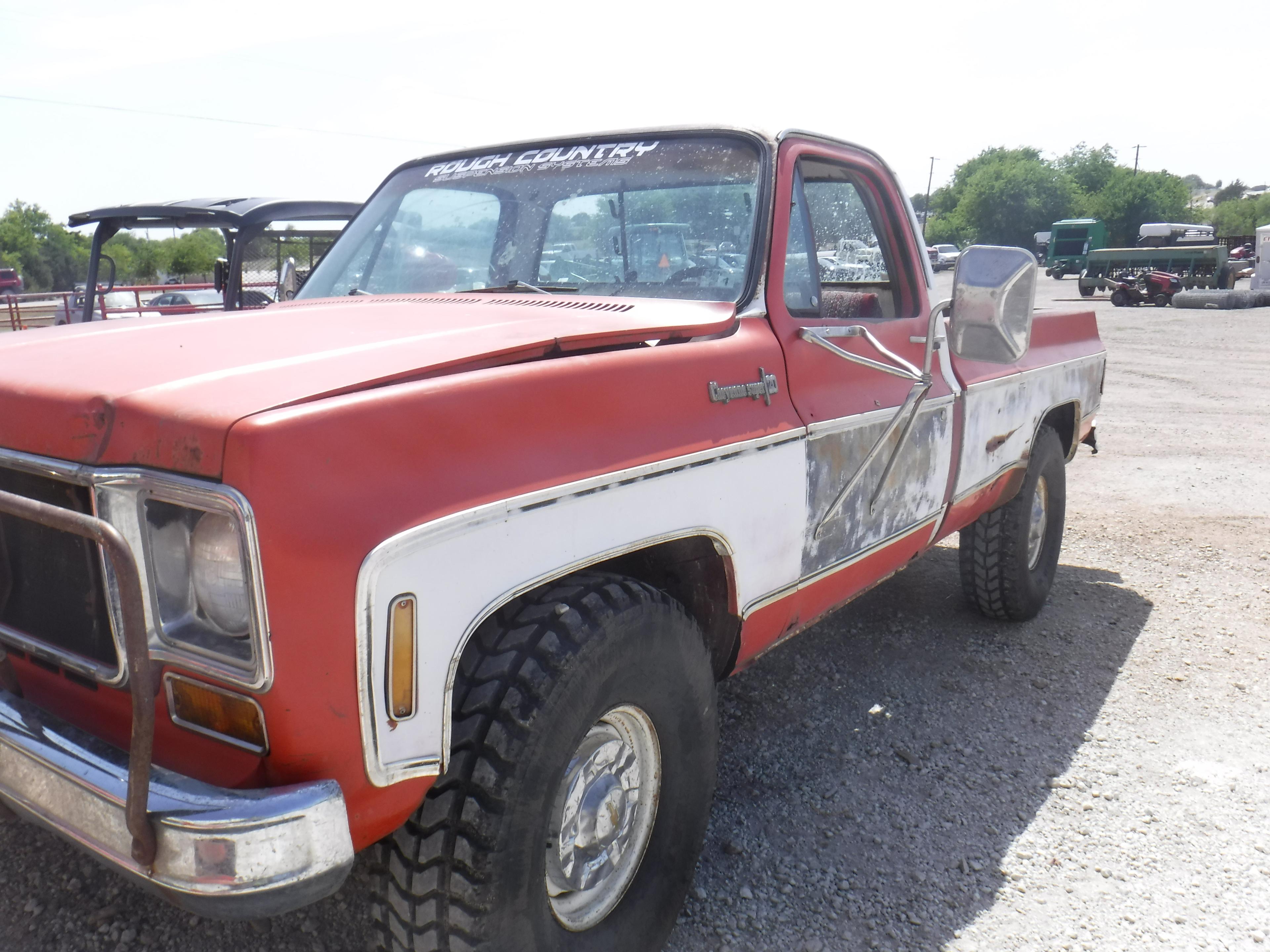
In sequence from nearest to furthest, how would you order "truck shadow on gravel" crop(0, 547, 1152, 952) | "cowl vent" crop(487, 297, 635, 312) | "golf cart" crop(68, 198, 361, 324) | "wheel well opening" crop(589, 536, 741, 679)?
"wheel well opening" crop(589, 536, 741, 679)
"truck shadow on gravel" crop(0, 547, 1152, 952)
"cowl vent" crop(487, 297, 635, 312)
"golf cart" crop(68, 198, 361, 324)

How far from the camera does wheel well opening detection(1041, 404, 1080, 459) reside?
14.8ft

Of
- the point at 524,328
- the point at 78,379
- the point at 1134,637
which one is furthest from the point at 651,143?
the point at 1134,637

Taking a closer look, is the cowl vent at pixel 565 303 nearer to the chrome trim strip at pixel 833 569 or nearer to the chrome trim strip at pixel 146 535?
the chrome trim strip at pixel 833 569

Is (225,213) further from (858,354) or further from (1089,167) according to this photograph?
(1089,167)

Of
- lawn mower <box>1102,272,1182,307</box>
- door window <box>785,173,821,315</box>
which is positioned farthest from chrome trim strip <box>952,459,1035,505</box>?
lawn mower <box>1102,272,1182,307</box>

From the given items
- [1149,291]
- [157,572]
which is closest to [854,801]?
[157,572]

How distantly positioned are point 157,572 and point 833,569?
5.76 feet

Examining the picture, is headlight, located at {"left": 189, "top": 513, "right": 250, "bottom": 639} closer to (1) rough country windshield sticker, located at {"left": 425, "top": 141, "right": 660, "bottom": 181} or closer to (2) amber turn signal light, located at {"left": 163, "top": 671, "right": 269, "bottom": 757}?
(2) amber turn signal light, located at {"left": 163, "top": 671, "right": 269, "bottom": 757}

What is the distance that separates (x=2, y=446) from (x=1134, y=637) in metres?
4.36

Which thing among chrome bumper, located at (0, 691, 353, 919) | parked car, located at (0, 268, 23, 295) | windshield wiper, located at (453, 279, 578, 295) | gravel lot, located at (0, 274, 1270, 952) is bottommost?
gravel lot, located at (0, 274, 1270, 952)

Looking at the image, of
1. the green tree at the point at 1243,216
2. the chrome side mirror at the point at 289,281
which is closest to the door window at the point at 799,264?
the chrome side mirror at the point at 289,281

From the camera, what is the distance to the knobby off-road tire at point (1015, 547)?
4.15m

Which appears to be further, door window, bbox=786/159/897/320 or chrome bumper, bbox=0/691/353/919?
door window, bbox=786/159/897/320

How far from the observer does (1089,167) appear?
3268 inches
